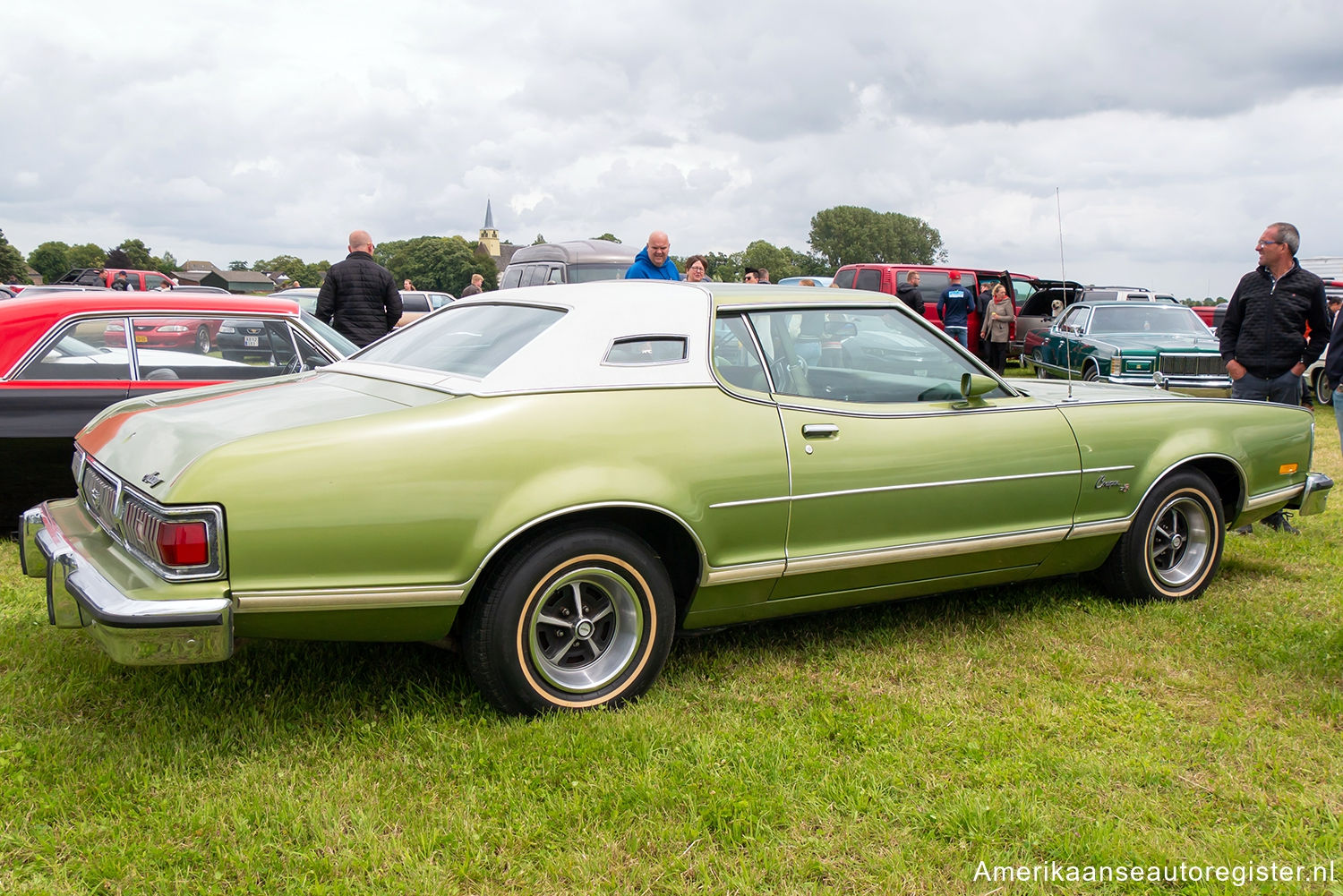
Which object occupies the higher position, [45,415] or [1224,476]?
[45,415]

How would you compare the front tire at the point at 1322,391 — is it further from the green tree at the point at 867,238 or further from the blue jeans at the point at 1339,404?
the green tree at the point at 867,238

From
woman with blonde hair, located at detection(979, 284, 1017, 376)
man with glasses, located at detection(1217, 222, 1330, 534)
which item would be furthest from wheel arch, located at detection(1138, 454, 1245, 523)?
woman with blonde hair, located at detection(979, 284, 1017, 376)

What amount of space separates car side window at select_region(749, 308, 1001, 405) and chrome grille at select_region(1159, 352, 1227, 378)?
8059 mm

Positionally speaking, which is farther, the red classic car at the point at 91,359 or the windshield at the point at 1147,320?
the windshield at the point at 1147,320

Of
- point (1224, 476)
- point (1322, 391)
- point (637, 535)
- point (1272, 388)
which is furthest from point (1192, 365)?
point (637, 535)

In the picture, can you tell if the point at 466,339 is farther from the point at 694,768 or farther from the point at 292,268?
the point at 292,268

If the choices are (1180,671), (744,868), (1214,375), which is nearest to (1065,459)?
(1180,671)

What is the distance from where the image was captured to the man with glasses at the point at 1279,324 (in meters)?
6.07

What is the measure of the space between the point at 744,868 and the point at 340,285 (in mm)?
6767

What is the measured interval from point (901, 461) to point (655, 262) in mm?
4720

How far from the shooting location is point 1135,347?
38.0 feet

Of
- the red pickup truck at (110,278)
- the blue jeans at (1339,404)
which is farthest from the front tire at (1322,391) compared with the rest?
the red pickup truck at (110,278)

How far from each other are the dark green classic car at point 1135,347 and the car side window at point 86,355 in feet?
29.4

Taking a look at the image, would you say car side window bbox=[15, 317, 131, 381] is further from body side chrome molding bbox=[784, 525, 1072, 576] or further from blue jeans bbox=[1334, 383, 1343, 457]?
blue jeans bbox=[1334, 383, 1343, 457]
